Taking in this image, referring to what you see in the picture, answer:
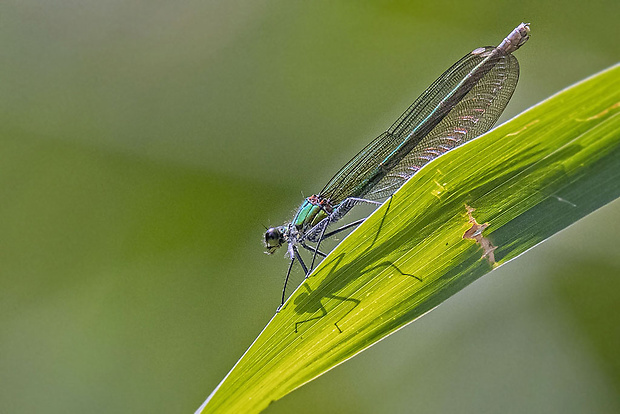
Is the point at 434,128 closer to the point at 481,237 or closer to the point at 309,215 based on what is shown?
the point at 309,215

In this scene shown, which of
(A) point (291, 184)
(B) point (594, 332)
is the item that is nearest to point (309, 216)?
(A) point (291, 184)

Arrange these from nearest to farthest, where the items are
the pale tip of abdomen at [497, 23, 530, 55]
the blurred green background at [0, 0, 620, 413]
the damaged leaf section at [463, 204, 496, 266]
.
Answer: the damaged leaf section at [463, 204, 496, 266] → the pale tip of abdomen at [497, 23, 530, 55] → the blurred green background at [0, 0, 620, 413]

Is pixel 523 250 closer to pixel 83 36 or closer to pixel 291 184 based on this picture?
pixel 291 184

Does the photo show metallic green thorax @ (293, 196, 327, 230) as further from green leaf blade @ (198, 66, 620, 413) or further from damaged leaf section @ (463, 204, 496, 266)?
damaged leaf section @ (463, 204, 496, 266)

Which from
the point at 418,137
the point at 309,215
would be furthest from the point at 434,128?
the point at 309,215

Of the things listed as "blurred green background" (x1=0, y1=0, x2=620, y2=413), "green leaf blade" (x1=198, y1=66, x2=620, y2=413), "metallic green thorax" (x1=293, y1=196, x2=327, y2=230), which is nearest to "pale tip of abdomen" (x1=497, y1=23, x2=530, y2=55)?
"blurred green background" (x1=0, y1=0, x2=620, y2=413)

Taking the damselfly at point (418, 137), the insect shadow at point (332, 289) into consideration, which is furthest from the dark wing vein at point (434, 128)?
the insect shadow at point (332, 289)
